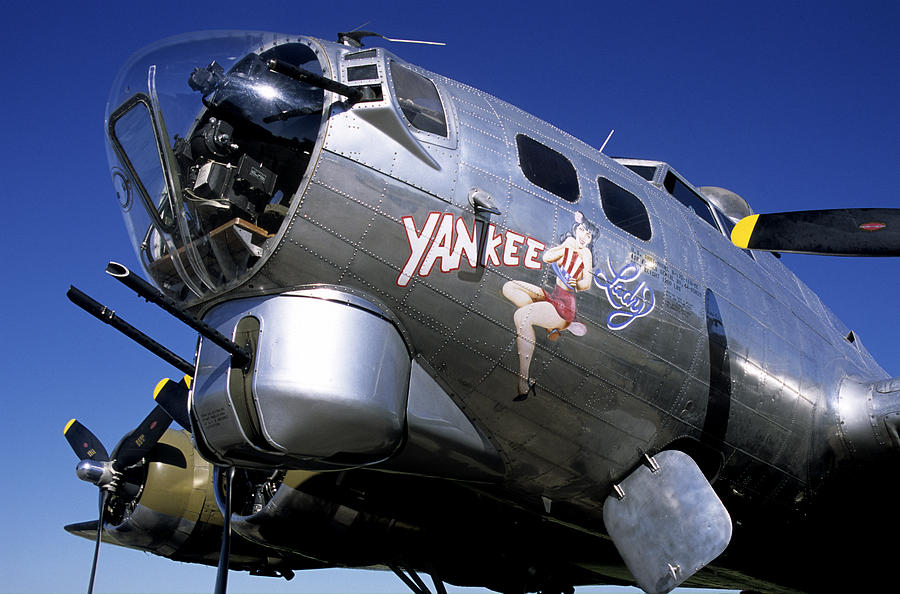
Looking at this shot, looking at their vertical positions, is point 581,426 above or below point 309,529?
above

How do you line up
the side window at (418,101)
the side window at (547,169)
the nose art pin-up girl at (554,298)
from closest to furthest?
the side window at (418,101), the nose art pin-up girl at (554,298), the side window at (547,169)

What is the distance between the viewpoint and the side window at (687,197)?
29.8ft

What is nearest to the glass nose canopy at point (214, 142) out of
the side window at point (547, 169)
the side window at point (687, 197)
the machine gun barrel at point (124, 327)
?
the machine gun barrel at point (124, 327)

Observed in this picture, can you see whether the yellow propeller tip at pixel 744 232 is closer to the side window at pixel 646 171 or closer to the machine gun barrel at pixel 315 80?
the side window at pixel 646 171

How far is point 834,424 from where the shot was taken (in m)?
9.00

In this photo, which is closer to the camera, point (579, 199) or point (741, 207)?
point (579, 199)

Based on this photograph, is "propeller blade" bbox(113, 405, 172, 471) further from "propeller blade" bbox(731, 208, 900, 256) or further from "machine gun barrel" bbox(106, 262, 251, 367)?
"propeller blade" bbox(731, 208, 900, 256)

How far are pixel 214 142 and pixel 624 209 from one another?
3.67 m

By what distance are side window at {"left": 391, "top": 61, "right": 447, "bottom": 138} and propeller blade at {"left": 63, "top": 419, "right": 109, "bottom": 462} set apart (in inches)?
335

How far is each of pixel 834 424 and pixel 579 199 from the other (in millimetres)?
4322

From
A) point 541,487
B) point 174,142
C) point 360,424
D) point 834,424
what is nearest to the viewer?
point 360,424

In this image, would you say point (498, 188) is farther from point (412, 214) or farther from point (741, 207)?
point (741, 207)

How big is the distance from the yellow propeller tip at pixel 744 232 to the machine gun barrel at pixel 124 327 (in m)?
A: 5.14

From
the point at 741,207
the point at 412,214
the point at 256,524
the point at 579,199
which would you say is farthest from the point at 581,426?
the point at 741,207
